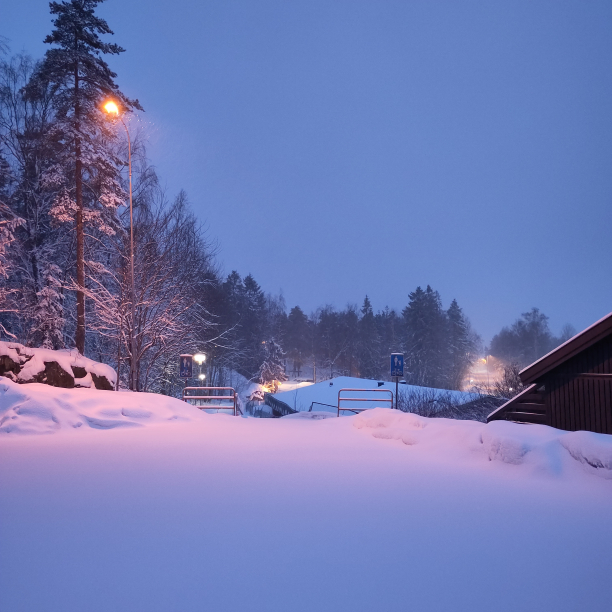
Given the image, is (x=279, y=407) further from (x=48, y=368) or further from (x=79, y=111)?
(x=79, y=111)

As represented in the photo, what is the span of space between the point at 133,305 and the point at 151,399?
15.1 ft

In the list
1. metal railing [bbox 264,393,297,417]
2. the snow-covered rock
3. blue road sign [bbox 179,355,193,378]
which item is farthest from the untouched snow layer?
the snow-covered rock

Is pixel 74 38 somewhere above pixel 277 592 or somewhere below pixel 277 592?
above

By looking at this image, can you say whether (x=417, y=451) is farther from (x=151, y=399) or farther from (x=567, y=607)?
(x=151, y=399)

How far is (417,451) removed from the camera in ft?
26.3

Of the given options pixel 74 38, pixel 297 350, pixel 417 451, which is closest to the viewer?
pixel 417 451

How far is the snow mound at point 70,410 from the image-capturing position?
29.9 feet

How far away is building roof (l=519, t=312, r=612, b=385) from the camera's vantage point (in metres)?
9.21

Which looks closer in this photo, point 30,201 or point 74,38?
point 74,38

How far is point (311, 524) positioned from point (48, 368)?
1097cm

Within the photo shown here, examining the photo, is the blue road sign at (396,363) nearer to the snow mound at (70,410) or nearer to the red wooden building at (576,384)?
the red wooden building at (576,384)

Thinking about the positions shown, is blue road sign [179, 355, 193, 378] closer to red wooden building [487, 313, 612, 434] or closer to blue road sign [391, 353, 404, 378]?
blue road sign [391, 353, 404, 378]

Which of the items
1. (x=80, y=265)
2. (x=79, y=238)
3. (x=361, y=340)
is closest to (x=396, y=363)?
(x=80, y=265)

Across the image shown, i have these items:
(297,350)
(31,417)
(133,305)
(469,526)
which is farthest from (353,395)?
(297,350)
